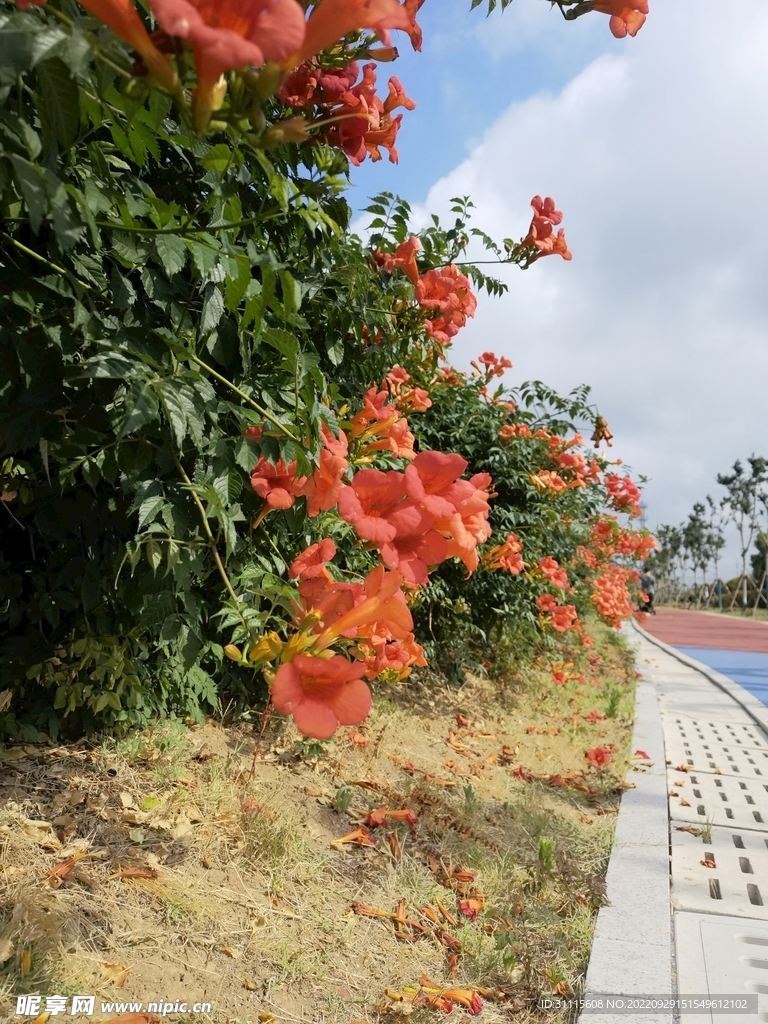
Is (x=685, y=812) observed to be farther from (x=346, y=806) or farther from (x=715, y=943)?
(x=346, y=806)

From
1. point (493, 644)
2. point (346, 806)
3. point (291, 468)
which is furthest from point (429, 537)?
point (493, 644)

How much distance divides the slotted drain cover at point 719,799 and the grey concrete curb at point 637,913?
10 centimetres

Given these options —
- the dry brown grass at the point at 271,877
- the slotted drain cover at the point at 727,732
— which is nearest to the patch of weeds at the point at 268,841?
the dry brown grass at the point at 271,877

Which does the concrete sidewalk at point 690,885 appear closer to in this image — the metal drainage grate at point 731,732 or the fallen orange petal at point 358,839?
the metal drainage grate at point 731,732

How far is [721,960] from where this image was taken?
235 centimetres

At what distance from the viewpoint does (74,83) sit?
0.96m

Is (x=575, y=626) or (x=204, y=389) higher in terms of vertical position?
(x=204, y=389)

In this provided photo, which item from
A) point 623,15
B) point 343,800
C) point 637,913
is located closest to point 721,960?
point 637,913

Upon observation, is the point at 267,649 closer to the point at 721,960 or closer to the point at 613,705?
the point at 721,960

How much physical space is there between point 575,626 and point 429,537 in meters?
5.44

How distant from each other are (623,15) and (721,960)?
2.73m

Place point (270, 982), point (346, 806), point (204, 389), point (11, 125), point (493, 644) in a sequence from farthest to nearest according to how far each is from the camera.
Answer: point (493, 644)
point (346, 806)
point (270, 982)
point (204, 389)
point (11, 125)

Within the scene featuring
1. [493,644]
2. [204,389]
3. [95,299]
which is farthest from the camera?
[493,644]

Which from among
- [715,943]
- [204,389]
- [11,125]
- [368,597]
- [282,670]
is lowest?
[715,943]
